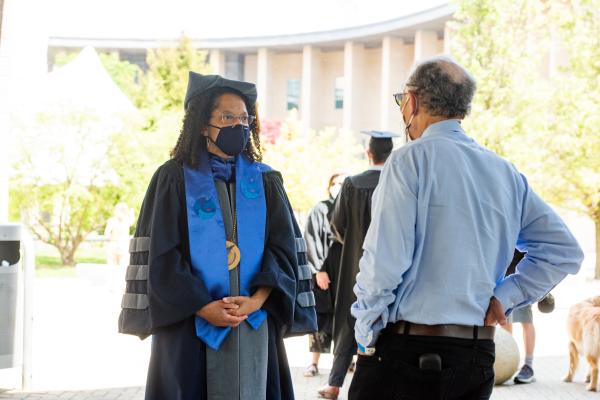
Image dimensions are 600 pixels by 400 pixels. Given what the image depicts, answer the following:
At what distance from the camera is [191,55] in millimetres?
49688

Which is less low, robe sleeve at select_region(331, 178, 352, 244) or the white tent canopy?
the white tent canopy

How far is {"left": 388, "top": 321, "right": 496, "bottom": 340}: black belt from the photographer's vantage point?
3.47 meters

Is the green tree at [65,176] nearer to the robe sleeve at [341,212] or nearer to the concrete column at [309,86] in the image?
the robe sleeve at [341,212]

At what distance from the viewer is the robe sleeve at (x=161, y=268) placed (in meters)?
4.13

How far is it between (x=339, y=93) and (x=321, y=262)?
153 ft

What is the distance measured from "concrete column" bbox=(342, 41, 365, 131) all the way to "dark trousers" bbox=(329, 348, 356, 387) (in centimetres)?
4551

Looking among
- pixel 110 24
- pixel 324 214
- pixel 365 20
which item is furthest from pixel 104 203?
pixel 110 24

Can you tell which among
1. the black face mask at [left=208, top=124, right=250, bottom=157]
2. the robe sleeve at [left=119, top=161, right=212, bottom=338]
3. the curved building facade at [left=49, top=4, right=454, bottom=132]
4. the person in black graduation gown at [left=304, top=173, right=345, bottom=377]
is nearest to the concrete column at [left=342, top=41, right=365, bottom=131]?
the curved building facade at [left=49, top=4, right=454, bottom=132]

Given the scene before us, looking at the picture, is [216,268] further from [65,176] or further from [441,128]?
[65,176]

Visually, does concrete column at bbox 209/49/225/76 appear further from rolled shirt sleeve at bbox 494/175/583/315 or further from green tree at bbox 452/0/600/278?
rolled shirt sleeve at bbox 494/175/583/315

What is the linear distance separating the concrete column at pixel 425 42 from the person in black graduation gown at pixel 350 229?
41950 mm

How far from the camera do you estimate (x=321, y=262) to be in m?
9.27

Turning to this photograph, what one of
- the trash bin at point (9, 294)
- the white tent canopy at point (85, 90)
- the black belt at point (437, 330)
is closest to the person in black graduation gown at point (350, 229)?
the trash bin at point (9, 294)

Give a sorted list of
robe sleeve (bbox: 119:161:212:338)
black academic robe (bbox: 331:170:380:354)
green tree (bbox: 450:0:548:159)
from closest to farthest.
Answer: robe sleeve (bbox: 119:161:212:338) → black academic robe (bbox: 331:170:380:354) → green tree (bbox: 450:0:548:159)
